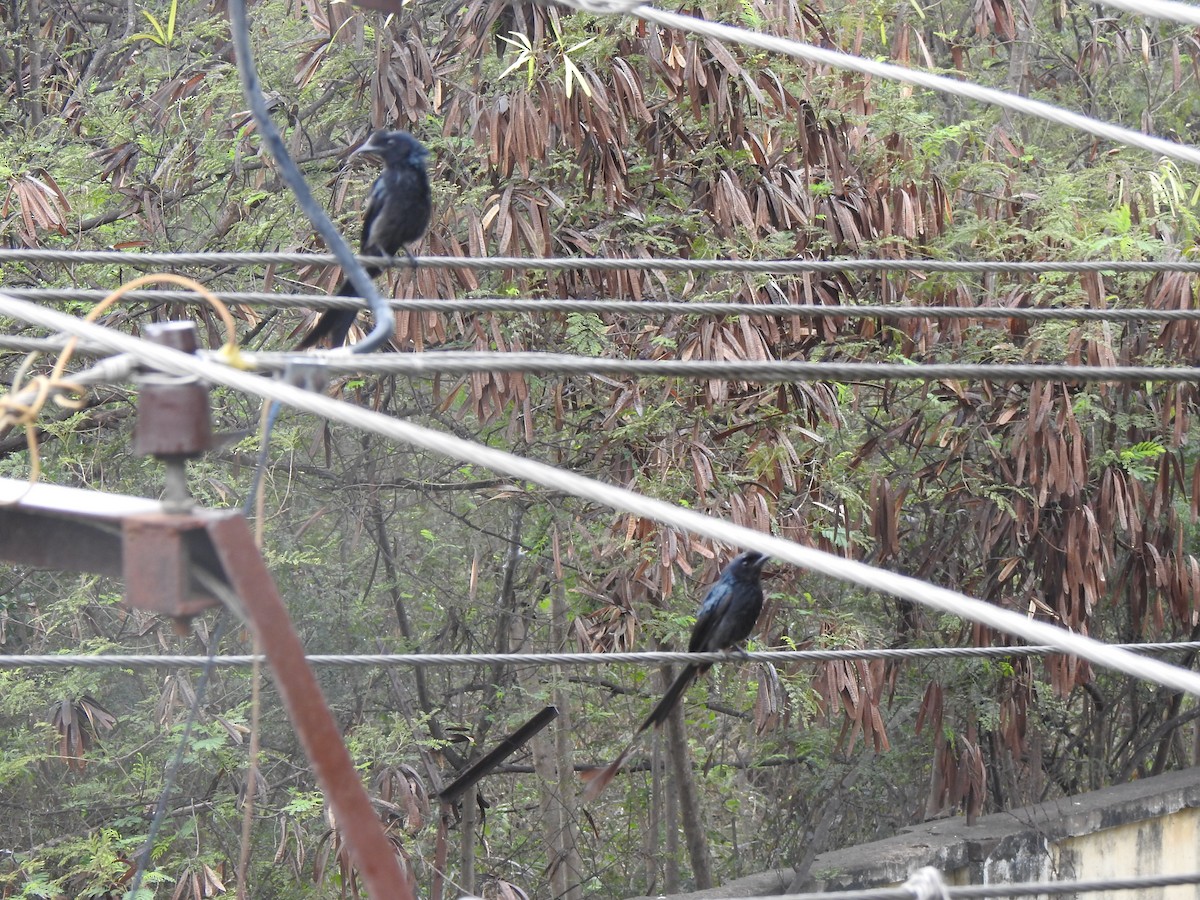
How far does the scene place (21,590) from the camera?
6.68m

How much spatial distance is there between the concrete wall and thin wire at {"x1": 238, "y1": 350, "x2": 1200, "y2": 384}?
3532mm

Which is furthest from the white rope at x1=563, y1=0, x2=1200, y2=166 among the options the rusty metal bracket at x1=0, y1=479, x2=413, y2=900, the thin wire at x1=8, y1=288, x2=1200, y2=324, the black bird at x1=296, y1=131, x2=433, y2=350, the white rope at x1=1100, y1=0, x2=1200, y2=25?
the black bird at x1=296, y1=131, x2=433, y2=350

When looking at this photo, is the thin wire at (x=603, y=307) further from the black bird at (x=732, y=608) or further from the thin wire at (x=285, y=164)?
the black bird at (x=732, y=608)

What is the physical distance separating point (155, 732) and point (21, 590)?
3.98 ft

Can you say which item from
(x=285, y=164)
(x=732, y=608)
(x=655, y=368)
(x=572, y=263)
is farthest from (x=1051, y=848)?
(x=285, y=164)

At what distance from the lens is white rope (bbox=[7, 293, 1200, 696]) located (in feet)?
4.06

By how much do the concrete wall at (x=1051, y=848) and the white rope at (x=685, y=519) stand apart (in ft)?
13.9

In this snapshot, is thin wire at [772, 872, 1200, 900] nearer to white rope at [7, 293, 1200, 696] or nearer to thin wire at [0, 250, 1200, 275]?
white rope at [7, 293, 1200, 696]

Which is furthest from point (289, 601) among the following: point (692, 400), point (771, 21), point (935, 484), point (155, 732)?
point (771, 21)

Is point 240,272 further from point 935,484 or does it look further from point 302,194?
point 302,194

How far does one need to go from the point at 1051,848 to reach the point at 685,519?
17.3 feet

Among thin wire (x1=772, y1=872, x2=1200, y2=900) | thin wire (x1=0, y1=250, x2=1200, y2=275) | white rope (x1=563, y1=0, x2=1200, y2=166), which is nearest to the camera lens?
thin wire (x1=772, y1=872, x2=1200, y2=900)

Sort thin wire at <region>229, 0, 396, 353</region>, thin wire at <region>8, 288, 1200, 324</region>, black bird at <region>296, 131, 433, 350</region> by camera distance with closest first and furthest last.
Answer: thin wire at <region>229, 0, 396, 353</region> → thin wire at <region>8, 288, 1200, 324</region> → black bird at <region>296, 131, 433, 350</region>

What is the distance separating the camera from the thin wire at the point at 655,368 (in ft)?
5.40
